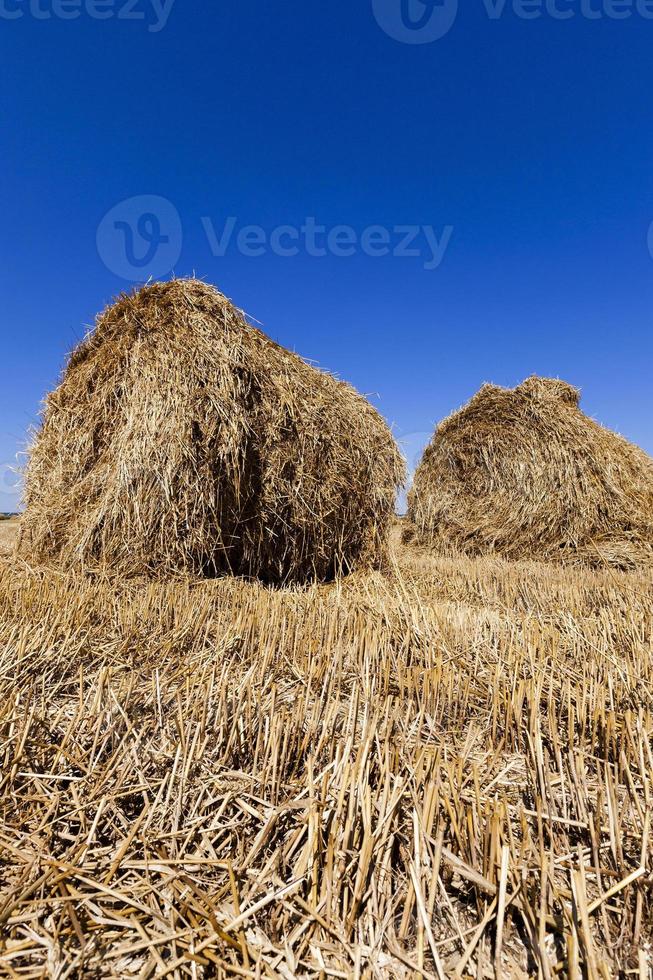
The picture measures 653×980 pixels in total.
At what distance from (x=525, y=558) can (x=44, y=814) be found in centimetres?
631

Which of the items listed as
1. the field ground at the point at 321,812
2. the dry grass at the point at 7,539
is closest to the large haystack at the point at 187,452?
the dry grass at the point at 7,539

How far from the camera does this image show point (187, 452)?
3.44m

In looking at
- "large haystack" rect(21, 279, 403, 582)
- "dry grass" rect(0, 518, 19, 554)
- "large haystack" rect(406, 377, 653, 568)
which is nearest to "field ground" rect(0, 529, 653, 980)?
"large haystack" rect(21, 279, 403, 582)

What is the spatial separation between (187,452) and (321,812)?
2.67 metres

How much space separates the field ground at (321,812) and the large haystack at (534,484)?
4226 millimetres

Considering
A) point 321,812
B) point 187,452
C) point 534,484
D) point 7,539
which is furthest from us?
point 534,484

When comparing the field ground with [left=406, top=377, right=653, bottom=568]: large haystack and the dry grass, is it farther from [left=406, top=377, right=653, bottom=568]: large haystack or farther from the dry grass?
[left=406, top=377, right=653, bottom=568]: large haystack

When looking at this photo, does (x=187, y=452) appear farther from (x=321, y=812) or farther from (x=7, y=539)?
(x=7, y=539)

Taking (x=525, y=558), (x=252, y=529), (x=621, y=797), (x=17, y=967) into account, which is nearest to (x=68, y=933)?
(x=17, y=967)

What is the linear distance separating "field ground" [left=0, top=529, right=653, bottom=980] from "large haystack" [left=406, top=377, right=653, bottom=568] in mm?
4226

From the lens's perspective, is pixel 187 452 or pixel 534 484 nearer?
pixel 187 452

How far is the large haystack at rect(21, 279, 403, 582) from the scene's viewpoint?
3.49 meters

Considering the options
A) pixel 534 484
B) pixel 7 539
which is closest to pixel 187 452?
pixel 7 539

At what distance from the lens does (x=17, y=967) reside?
833 millimetres
